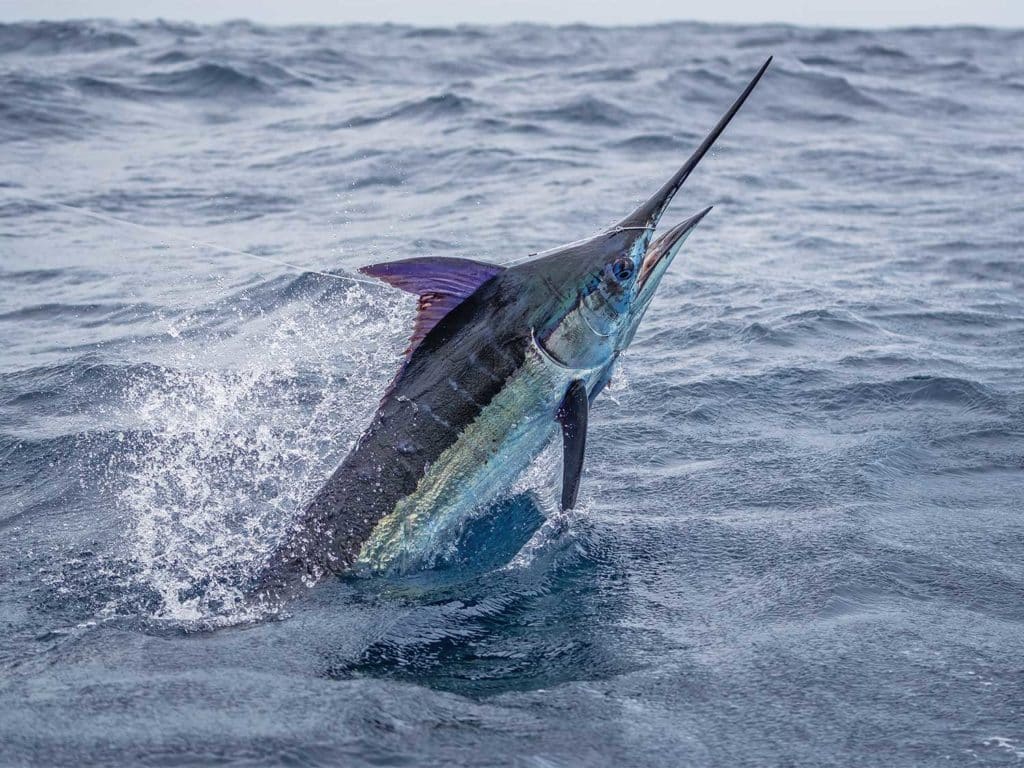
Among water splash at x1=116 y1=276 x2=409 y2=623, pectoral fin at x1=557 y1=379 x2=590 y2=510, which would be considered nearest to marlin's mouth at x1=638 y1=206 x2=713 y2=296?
pectoral fin at x1=557 y1=379 x2=590 y2=510

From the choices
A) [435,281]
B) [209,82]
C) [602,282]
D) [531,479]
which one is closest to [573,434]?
[602,282]

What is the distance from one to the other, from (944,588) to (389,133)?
13.1 m

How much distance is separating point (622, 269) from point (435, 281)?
0.75 meters

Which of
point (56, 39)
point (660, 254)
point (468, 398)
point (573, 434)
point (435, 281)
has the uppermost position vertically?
point (56, 39)

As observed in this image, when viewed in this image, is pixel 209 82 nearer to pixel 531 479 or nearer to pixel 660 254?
pixel 531 479

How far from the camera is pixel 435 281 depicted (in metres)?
4.59

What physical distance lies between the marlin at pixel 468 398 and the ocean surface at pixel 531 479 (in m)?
0.19

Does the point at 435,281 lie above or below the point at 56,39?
below

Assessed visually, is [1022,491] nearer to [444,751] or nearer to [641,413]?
[641,413]

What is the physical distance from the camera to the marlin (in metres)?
4.49

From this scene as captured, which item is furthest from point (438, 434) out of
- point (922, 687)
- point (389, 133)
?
point (389, 133)

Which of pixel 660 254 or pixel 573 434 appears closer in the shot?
pixel 573 434

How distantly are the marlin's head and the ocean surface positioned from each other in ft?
2.91

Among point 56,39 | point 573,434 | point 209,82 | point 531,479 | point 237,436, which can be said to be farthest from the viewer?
point 56,39
